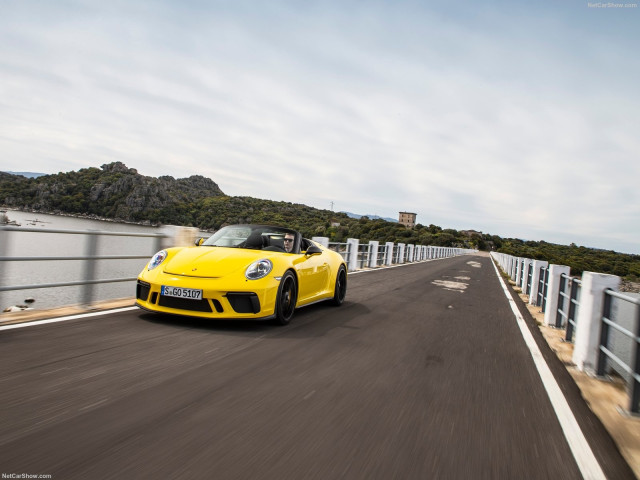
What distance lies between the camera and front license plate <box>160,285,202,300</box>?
17.1ft

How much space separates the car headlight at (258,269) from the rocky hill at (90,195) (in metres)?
18.0

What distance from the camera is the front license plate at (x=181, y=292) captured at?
5215 millimetres

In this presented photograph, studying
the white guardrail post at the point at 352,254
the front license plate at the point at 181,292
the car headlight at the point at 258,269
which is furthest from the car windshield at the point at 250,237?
the white guardrail post at the point at 352,254

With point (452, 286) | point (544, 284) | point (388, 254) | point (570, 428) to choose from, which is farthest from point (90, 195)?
point (570, 428)

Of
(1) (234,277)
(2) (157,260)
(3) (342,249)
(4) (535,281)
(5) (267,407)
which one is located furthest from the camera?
(3) (342,249)

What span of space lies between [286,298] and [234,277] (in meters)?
0.91

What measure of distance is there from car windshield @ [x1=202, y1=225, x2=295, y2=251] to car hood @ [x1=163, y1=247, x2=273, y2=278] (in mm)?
356

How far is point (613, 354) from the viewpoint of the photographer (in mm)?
4777

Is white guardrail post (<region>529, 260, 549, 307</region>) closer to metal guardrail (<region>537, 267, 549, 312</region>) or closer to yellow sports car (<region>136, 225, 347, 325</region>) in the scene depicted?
metal guardrail (<region>537, 267, 549, 312</region>)

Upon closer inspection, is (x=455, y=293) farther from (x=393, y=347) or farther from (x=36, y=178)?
(x=36, y=178)

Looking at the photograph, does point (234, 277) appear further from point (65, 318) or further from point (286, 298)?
point (65, 318)

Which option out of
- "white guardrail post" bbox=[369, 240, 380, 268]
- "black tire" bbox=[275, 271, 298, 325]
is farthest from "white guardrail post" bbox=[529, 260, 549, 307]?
"white guardrail post" bbox=[369, 240, 380, 268]

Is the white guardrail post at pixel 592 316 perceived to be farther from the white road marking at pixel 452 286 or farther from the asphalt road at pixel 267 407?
the white road marking at pixel 452 286

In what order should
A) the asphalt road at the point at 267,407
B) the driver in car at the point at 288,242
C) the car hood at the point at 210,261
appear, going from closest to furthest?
the asphalt road at the point at 267,407
the car hood at the point at 210,261
the driver in car at the point at 288,242
